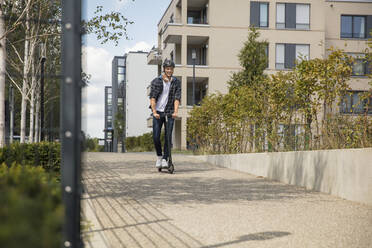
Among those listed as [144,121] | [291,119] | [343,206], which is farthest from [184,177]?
[144,121]

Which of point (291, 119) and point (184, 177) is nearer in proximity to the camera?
point (184, 177)

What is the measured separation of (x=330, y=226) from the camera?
14.3 feet

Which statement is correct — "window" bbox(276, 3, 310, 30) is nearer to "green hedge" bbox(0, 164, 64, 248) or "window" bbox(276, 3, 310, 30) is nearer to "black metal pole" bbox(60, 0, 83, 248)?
"black metal pole" bbox(60, 0, 83, 248)

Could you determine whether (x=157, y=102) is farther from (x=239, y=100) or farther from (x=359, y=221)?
(x=359, y=221)

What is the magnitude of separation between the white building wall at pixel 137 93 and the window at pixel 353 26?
3433 cm

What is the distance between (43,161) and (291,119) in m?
5.59

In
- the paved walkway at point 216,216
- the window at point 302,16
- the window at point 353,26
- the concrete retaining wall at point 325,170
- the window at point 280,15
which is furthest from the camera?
the window at point 353,26

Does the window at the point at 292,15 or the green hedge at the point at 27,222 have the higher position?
the window at the point at 292,15

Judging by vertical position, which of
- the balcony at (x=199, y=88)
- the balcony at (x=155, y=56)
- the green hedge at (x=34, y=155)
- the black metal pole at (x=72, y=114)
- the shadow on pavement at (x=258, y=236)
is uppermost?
the balcony at (x=155, y=56)

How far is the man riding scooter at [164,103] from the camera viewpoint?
8.75 meters

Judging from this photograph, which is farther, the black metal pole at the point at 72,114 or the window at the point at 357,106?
the window at the point at 357,106

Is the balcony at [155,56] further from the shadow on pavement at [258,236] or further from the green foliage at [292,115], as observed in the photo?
the shadow on pavement at [258,236]

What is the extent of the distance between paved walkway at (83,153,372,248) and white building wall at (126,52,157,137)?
193 feet

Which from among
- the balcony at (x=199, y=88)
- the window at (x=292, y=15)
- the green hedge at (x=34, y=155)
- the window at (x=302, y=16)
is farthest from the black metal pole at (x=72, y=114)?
the window at (x=302, y=16)
